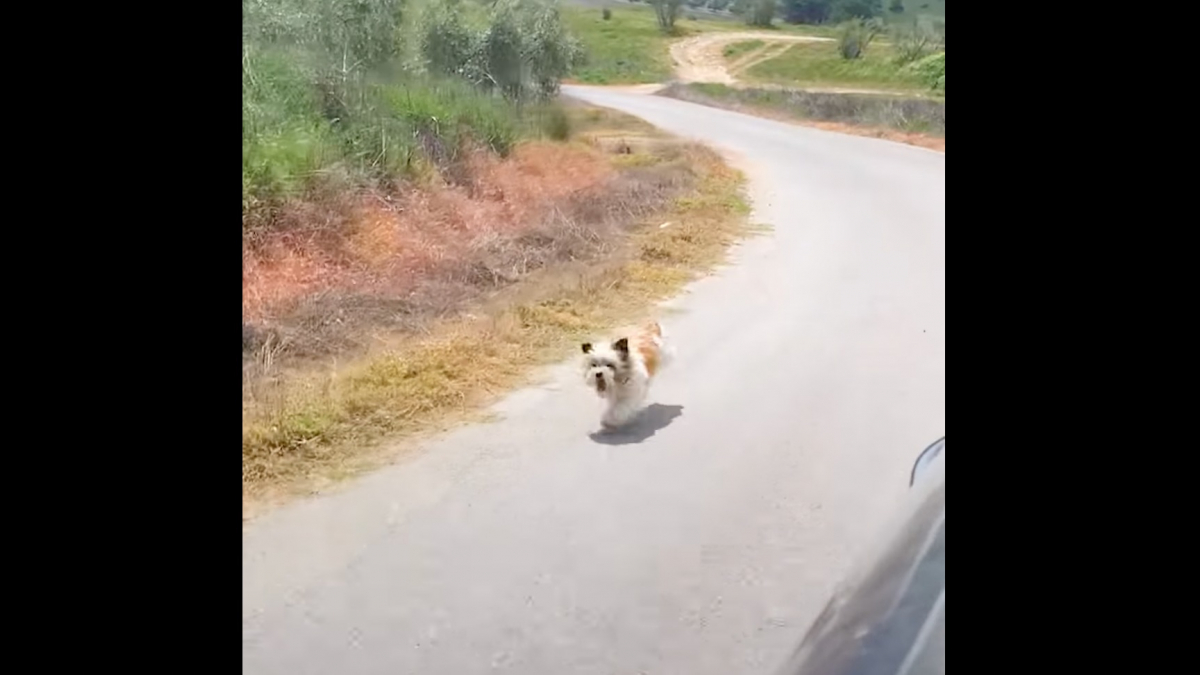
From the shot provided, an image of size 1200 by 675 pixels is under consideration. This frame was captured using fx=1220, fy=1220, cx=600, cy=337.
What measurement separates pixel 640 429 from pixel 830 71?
0.62 metres

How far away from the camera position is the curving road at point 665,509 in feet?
5.36

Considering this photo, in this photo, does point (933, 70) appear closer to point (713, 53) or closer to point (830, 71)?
point (830, 71)

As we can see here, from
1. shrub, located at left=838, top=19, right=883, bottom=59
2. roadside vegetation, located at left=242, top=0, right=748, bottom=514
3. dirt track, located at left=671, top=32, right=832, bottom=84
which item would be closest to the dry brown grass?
roadside vegetation, located at left=242, top=0, right=748, bottom=514

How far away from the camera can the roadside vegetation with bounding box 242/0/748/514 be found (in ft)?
5.56

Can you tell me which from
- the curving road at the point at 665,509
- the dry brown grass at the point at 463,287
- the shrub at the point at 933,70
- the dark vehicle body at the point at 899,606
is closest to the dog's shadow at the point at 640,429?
the curving road at the point at 665,509

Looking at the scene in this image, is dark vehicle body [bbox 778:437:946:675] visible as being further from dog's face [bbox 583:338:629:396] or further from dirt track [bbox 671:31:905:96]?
dirt track [bbox 671:31:905:96]

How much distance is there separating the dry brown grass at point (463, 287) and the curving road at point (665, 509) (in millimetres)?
61

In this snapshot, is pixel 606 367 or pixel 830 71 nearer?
pixel 606 367

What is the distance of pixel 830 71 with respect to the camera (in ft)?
6.02

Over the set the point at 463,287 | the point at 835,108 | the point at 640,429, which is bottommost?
the point at 640,429

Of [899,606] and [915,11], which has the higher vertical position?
[915,11]

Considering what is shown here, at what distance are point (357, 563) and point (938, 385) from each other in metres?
0.84

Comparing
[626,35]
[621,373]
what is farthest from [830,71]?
[621,373]
